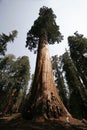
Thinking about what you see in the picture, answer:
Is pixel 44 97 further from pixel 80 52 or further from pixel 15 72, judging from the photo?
pixel 15 72

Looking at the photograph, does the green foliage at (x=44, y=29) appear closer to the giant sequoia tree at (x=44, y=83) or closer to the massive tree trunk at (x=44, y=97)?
the giant sequoia tree at (x=44, y=83)

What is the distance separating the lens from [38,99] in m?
10.2

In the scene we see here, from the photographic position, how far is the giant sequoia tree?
384 inches

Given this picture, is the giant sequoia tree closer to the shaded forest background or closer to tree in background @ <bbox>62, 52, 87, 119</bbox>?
the shaded forest background

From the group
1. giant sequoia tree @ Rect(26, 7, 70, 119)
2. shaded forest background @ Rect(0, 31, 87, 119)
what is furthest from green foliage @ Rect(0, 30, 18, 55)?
giant sequoia tree @ Rect(26, 7, 70, 119)

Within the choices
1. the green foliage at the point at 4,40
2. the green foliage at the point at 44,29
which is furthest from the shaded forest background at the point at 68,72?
the green foliage at the point at 44,29

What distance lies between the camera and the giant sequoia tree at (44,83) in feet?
32.0

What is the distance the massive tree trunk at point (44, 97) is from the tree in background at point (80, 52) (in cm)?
1193

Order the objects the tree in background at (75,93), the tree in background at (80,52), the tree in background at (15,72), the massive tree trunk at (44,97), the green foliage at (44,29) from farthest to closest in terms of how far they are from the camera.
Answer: the tree in background at (15,72) → the tree in background at (75,93) → the tree in background at (80,52) → the green foliage at (44,29) → the massive tree trunk at (44,97)

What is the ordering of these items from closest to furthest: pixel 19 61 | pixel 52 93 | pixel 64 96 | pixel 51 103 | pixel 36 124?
pixel 36 124 → pixel 51 103 → pixel 52 93 → pixel 64 96 → pixel 19 61

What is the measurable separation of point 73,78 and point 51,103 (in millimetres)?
17918

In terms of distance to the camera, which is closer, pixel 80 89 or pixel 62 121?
pixel 62 121

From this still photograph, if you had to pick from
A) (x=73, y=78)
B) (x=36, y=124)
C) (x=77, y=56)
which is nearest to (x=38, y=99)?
(x=36, y=124)

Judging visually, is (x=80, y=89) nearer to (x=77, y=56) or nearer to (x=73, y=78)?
(x=73, y=78)
